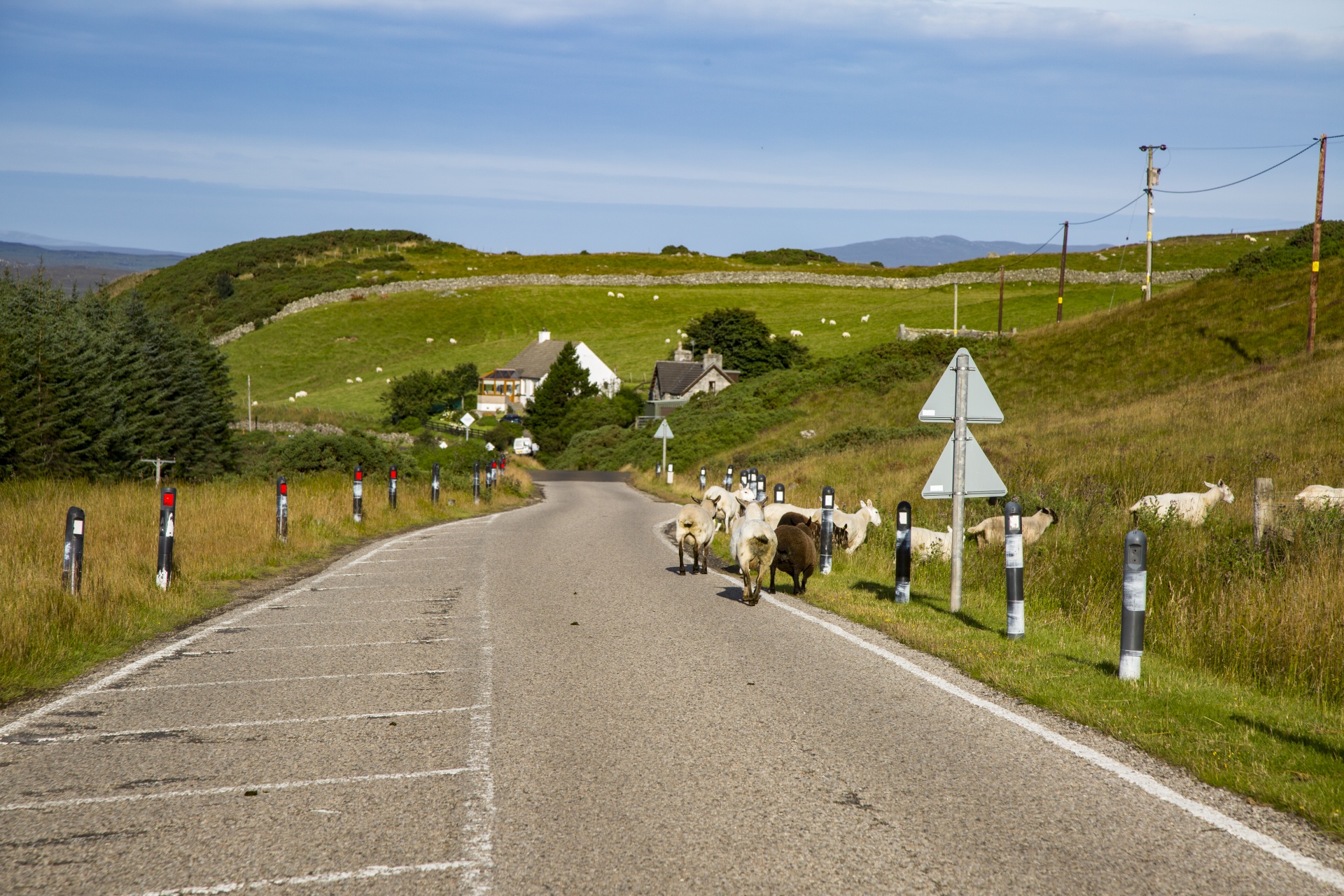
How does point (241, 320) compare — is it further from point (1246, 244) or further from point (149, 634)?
point (149, 634)

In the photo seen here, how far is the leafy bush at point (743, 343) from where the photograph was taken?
3637 inches

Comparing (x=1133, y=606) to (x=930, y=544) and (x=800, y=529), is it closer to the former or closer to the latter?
(x=800, y=529)

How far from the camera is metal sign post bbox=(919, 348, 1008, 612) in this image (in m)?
10.2

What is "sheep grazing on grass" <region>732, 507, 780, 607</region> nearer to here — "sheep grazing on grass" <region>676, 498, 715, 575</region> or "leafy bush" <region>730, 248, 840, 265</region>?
"sheep grazing on grass" <region>676, 498, 715, 575</region>

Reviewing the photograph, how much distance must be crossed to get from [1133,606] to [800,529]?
5.80 m

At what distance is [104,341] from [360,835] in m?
33.7

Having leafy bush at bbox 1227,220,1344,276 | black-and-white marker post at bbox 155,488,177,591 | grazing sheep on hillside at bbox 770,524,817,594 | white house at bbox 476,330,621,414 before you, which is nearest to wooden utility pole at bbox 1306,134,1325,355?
leafy bush at bbox 1227,220,1344,276

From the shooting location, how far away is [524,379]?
10406cm

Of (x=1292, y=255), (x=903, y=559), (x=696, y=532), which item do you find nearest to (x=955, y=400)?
(x=903, y=559)

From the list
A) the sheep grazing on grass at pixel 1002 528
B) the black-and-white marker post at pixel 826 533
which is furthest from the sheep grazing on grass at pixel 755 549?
the sheep grazing on grass at pixel 1002 528

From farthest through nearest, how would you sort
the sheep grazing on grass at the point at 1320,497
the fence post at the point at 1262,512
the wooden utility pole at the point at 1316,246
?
1. the wooden utility pole at the point at 1316,246
2. the sheep grazing on grass at the point at 1320,497
3. the fence post at the point at 1262,512

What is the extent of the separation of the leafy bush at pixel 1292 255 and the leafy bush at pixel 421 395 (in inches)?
2433

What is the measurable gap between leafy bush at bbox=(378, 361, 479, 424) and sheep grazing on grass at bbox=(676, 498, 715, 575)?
3016 inches

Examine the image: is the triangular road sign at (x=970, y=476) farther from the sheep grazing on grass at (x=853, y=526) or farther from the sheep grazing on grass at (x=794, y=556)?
the sheep grazing on grass at (x=853, y=526)
